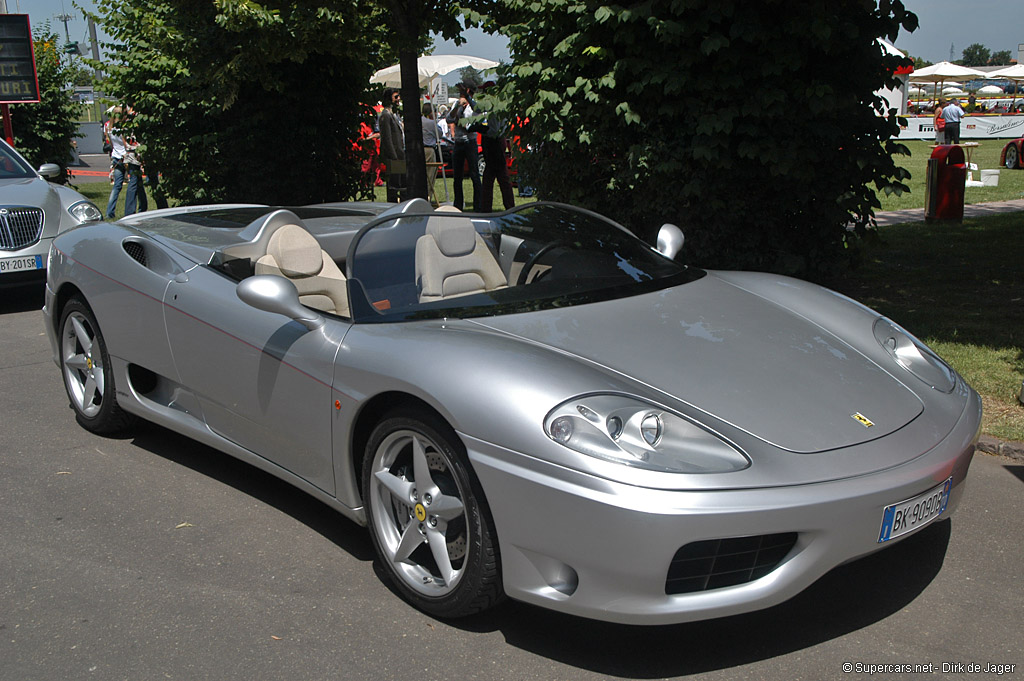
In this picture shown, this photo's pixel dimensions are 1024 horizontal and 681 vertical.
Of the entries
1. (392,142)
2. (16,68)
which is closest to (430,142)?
(392,142)

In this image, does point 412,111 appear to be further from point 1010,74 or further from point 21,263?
point 1010,74

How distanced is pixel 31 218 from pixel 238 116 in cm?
385

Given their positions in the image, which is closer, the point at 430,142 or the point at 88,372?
the point at 88,372

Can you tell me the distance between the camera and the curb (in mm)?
4387

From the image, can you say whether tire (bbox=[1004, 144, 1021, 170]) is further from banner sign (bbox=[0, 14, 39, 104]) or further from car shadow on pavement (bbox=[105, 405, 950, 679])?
car shadow on pavement (bbox=[105, 405, 950, 679])

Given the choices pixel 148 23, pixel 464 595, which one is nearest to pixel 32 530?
pixel 464 595

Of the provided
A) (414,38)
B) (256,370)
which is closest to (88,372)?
(256,370)

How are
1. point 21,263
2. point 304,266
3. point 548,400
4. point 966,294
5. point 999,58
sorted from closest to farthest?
point 548,400, point 304,266, point 966,294, point 21,263, point 999,58

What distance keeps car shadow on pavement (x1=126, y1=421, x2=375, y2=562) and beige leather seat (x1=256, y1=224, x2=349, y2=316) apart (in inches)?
34.8

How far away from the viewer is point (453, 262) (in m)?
3.87

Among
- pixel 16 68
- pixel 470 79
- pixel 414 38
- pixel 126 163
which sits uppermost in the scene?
pixel 470 79

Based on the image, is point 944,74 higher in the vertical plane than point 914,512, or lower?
higher

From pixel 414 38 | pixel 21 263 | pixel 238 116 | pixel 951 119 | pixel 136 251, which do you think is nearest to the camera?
pixel 136 251

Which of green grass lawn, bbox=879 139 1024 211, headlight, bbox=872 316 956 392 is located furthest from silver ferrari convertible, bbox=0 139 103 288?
green grass lawn, bbox=879 139 1024 211
